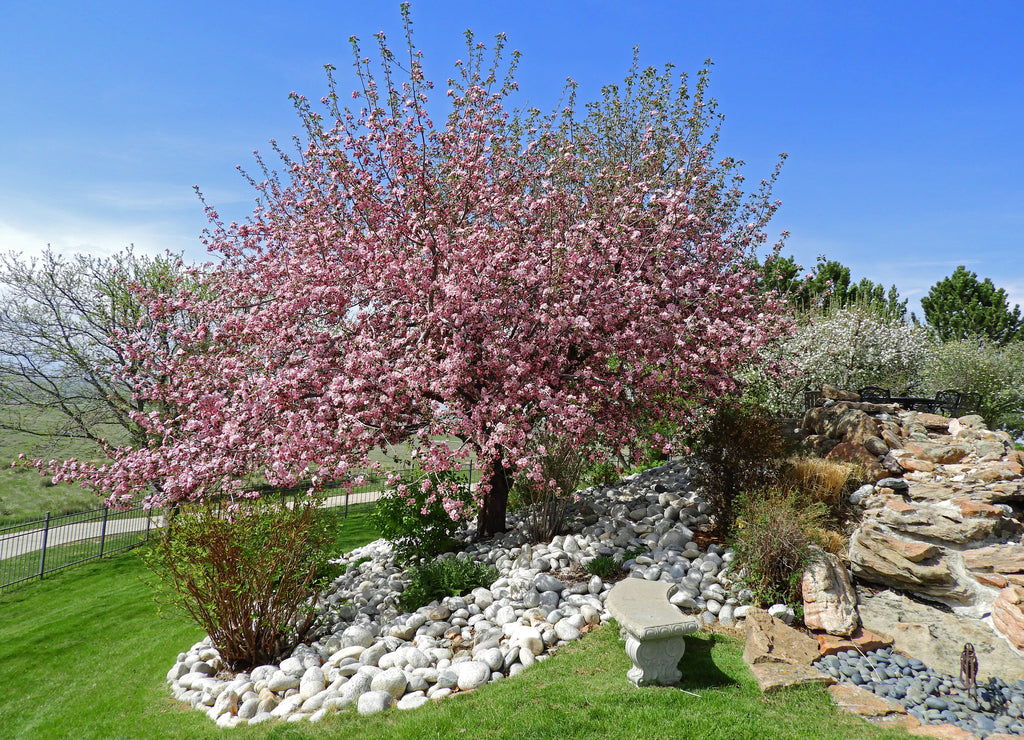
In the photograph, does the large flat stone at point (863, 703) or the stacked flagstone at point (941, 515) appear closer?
the large flat stone at point (863, 703)

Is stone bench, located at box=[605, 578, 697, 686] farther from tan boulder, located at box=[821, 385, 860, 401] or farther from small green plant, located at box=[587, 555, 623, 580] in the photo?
tan boulder, located at box=[821, 385, 860, 401]

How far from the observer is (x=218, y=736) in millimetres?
5520

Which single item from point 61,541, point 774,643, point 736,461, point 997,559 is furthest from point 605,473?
point 61,541

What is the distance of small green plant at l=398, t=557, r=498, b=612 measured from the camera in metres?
7.68

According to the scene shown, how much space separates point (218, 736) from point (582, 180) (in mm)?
8563

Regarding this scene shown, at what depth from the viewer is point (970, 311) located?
38750 mm

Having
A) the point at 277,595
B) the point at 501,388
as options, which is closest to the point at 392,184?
the point at 501,388

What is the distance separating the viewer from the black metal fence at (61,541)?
1506 centimetres

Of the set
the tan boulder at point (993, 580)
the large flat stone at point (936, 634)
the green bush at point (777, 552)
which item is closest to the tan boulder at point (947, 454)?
the tan boulder at point (993, 580)

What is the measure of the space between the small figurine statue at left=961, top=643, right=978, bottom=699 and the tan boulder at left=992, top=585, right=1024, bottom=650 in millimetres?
1128

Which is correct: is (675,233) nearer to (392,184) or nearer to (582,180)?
(582,180)

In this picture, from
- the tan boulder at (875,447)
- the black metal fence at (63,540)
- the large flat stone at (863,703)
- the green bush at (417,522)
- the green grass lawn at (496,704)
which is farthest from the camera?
the black metal fence at (63,540)

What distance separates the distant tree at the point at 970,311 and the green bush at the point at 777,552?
123 feet

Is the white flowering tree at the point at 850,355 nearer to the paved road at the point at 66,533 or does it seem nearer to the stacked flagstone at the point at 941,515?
the stacked flagstone at the point at 941,515
